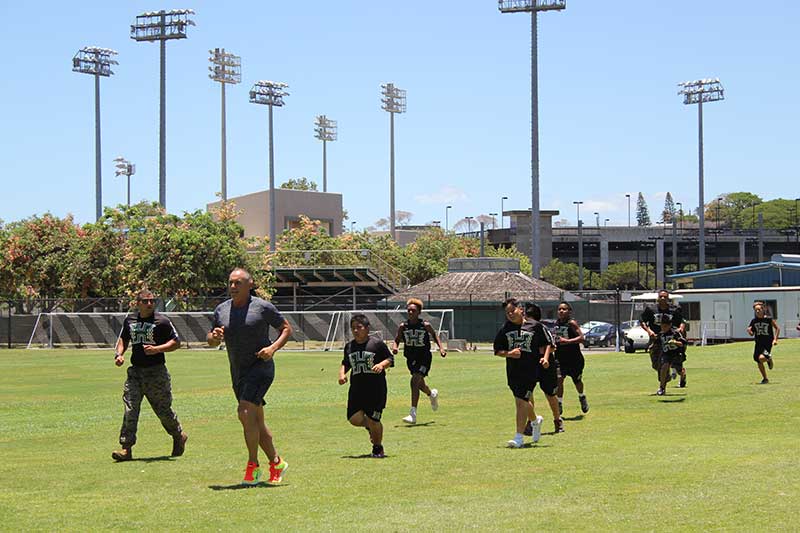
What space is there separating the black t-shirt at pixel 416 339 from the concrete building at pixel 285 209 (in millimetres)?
88973

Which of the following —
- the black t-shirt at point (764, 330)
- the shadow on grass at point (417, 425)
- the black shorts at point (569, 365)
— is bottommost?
the shadow on grass at point (417, 425)

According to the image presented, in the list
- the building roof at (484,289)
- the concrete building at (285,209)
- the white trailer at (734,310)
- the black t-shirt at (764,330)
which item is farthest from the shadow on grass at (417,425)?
the concrete building at (285,209)

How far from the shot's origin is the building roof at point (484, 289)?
214 ft

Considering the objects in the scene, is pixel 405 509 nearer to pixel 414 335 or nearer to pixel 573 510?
pixel 573 510

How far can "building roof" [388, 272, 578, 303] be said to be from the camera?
2574 inches

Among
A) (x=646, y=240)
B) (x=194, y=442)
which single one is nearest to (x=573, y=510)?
(x=194, y=442)

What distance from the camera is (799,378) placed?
26.8m

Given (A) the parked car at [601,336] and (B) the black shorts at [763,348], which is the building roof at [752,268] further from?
(B) the black shorts at [763,348]

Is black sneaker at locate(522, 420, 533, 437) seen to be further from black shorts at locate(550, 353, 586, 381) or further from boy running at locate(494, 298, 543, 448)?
black shorts at locate(550, 353, 586, 381)

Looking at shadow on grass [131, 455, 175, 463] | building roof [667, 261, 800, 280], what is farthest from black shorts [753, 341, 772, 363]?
building roof [667, 261, 800, 280]

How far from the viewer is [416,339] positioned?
18.9 m

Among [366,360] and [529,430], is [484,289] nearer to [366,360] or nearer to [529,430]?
[529,430]

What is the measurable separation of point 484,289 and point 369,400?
2126 inches

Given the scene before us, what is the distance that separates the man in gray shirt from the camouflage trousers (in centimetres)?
283
